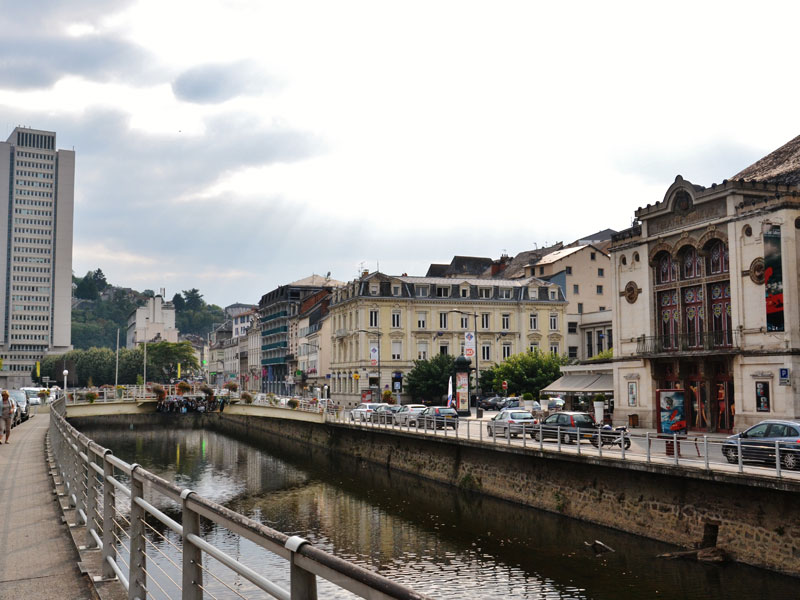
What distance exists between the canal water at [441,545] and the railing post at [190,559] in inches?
127

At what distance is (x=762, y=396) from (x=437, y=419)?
15256 millimetres

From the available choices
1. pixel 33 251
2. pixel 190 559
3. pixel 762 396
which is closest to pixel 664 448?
pixel 762 396

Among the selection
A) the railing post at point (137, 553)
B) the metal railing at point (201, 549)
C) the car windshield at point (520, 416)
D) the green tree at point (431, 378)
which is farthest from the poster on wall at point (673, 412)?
the green tree at point (431, 378)

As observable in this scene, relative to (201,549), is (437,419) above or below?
below

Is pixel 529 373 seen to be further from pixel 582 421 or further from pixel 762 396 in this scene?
pixel 582 421

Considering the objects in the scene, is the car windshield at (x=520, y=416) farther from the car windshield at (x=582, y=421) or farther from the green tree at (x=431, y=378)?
the green tree at (x=431, y=378)

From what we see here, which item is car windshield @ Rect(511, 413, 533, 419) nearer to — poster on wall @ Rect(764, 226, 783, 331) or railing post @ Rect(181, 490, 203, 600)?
poster on wall @ Rect(764, 226, 783, 331)

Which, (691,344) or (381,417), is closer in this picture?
(691,344)

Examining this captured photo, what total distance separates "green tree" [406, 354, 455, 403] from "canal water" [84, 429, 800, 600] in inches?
1198

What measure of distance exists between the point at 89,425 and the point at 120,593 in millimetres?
86415

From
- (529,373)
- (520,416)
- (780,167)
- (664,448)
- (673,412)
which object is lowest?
(664,448)

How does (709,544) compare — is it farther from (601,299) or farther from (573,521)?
(601,299)

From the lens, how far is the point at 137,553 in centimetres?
666

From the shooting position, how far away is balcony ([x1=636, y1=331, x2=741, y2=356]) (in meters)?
35.1
